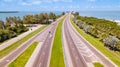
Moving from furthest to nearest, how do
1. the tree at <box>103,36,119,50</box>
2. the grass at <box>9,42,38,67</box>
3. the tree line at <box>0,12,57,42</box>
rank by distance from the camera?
the tree line at <box>0,12,57,42</box> → the tree at <box>103,36,119,50</box> → the grass at <box>9,42,38,67</box>

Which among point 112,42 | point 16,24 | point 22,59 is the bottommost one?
point 22,59

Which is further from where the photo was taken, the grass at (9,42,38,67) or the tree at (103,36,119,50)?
the tree at (103,36,119,50)

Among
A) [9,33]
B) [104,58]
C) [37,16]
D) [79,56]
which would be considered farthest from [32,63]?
[37,16]

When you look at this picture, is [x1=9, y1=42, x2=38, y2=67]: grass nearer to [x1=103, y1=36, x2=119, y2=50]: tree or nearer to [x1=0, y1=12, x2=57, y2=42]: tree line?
[x1=103, y1=36, x2=119, y2=50]: tree

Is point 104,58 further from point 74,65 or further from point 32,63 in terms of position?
point 32,63

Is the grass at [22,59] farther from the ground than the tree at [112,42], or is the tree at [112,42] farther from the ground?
the tree at [112,42]

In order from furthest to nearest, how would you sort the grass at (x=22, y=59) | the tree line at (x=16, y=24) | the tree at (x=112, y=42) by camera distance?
the tree line at (x=16, y=24), the tree at (x=112, y=42), the grass at (x=22, y=59)

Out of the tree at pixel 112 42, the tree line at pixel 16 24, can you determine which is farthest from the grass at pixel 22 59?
the tree line at pixel 16 24

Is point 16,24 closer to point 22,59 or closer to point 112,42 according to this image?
point 22,59

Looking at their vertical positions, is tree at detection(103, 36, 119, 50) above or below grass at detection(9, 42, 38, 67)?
above

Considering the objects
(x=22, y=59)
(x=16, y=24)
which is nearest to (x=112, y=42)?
(x=22, y=59)

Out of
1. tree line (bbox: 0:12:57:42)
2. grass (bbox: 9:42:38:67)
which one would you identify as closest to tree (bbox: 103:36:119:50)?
grass (bbox: 9:42:38:67)

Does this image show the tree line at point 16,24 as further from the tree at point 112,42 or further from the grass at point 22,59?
the tree at point 112,42

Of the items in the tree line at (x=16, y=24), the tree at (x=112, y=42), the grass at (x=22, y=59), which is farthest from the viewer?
the tree line at (x=16, y=24)
